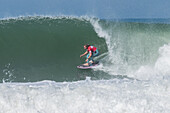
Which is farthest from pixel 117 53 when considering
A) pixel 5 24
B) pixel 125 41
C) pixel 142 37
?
pixel 5 24

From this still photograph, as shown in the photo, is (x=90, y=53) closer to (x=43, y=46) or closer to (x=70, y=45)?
(x=70, y=45)

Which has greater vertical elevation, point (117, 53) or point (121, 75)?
point (117, 53)

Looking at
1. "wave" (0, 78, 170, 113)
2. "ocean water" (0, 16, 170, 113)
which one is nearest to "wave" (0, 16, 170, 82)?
"ocean water" (0, 16, 170, 113)

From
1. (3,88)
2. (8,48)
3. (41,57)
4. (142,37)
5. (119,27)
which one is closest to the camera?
(3,88)

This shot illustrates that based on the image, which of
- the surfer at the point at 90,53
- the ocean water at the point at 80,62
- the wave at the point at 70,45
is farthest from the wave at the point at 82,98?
the surfer at the point at 90,53

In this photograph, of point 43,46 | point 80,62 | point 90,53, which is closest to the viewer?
point 90,53

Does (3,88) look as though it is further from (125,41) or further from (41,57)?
(125,41)

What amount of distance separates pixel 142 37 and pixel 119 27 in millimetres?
1188

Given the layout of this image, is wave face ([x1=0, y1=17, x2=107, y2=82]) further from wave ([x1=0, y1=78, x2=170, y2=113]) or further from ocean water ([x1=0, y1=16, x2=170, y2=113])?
wave ([x1=0, y1=78, x2=170, y2=113])

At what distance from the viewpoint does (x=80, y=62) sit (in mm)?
8766

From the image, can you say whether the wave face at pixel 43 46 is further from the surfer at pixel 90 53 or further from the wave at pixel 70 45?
the surfer at pixel 90 53

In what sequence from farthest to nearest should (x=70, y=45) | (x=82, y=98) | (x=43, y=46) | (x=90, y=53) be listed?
1. (x=70, y=45)
2. (x=43, y=46)
3. (x=90, y=53)
4. (x=82, y=98)

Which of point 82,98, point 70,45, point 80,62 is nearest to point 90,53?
point 80,62

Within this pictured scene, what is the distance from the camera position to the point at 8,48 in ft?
30.9
